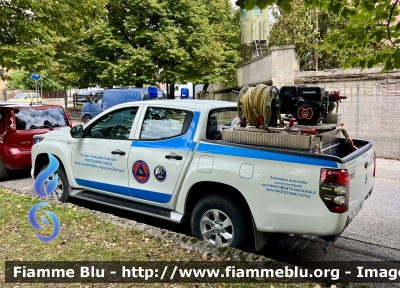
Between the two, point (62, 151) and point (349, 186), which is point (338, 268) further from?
point (62, 151)

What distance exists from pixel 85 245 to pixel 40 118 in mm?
5253

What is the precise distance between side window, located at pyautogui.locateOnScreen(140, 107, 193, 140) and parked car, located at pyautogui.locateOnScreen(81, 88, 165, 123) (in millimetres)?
12669

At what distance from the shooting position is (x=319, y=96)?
13.6 feet

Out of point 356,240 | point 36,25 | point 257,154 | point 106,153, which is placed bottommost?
point 356,240

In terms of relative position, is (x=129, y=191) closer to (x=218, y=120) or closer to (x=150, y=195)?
(x=150, y=195)

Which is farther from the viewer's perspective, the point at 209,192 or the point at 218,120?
the point at 218,120

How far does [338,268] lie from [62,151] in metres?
4.32

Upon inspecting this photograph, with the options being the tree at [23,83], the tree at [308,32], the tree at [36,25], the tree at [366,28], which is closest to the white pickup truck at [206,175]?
the tree at [366,28]

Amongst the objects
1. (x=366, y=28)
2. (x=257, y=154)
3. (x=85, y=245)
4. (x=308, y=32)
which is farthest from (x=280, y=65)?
(x=85, y=245)

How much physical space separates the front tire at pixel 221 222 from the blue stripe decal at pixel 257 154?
527 millimetres

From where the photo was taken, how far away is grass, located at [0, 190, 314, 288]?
3.71 meters

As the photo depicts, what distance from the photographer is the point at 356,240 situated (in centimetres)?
474

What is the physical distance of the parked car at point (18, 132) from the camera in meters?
7.87

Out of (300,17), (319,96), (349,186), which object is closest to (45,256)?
(349,186)
